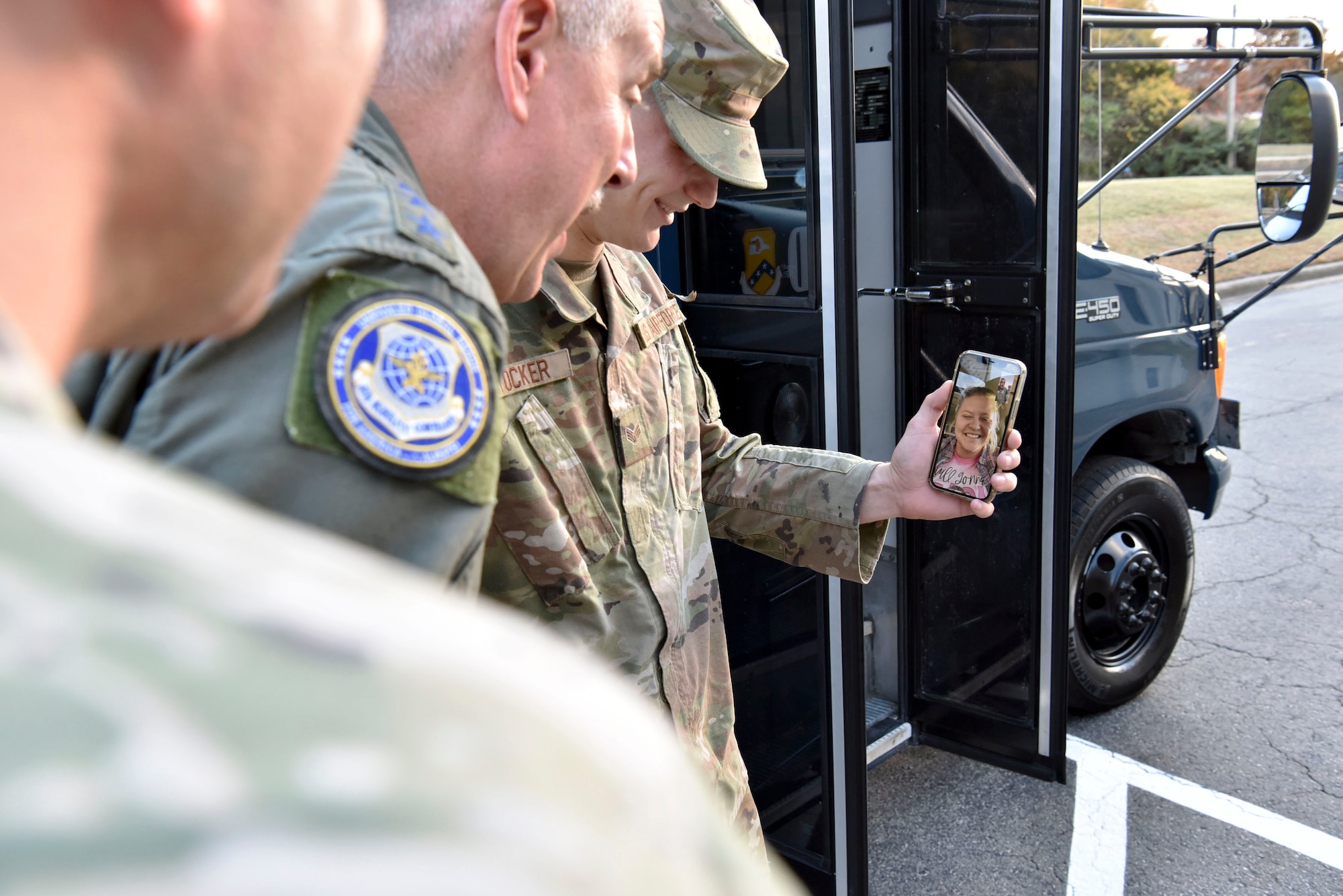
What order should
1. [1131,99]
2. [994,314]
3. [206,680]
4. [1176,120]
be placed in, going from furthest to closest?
[1131,99]
[1176,120]
[994,314]
[206,680]

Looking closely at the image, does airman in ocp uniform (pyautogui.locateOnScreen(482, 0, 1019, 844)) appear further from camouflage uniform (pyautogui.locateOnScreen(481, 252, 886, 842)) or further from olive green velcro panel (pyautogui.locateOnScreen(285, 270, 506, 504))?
olive green velcro panel (pyautogui.locateOnScreen(285, 270, 506, 504))

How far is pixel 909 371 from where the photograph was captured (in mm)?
3135

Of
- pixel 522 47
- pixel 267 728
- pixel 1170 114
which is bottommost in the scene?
pixel 267 728

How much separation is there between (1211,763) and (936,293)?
5.43 ft

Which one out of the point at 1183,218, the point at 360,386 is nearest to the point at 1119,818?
the point at 360,386

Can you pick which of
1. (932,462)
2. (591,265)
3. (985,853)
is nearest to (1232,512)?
(985,853)

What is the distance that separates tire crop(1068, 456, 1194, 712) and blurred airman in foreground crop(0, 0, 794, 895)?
3.27 m

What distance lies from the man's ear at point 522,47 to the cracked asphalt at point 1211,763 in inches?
96.3

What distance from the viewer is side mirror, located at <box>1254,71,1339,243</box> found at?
2926 millimetres

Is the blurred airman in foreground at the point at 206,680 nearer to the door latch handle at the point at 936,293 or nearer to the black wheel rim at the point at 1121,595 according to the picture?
the door latch handle at the point at 936,293

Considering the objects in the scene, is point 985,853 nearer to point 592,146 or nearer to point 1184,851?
point 1184,851

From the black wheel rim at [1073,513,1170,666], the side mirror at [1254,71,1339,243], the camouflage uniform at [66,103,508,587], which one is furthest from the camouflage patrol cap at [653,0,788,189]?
the black wheel rim at [1073,513,1170,666]

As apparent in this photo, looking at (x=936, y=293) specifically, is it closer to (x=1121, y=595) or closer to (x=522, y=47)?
(x=1121, y=595)

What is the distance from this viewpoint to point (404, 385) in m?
0.71
